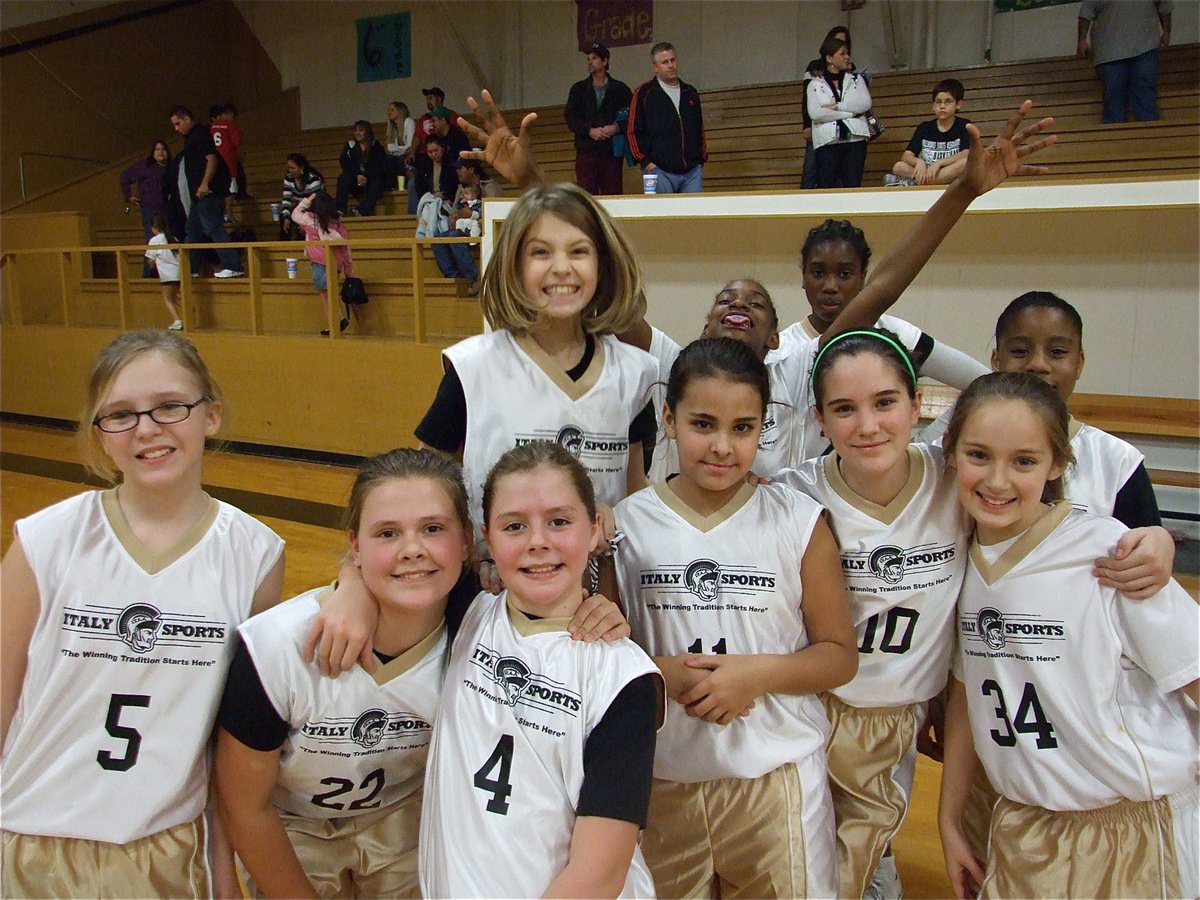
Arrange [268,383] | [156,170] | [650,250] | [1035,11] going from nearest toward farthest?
1. [650,250]
2. [268,383]
3. [1035,11]
4. [156,170]

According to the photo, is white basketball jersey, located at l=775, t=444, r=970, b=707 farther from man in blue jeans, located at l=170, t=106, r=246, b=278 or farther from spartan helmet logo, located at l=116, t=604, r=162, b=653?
man in blue jeans, located at l=170, t=106, r=246, b=278

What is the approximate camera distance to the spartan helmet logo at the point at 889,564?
1.93 meters

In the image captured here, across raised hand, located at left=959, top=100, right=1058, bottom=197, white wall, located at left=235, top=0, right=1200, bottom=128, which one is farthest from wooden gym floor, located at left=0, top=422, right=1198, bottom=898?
white wall, located at left=235, top=0, right=1200, bottom=128

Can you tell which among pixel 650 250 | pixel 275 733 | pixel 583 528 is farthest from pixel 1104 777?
pixel 650 250

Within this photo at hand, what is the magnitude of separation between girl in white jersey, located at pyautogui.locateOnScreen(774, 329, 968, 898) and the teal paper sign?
1338 centimetres

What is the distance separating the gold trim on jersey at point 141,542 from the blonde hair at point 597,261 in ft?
2.66

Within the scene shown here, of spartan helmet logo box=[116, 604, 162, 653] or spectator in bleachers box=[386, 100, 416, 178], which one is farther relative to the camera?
spectator in bleachers box=[386, 100, 416, 178]

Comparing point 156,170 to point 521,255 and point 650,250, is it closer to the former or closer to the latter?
point 650,250

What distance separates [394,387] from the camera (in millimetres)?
7613

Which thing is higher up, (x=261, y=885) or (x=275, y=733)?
(x=275, y=733)

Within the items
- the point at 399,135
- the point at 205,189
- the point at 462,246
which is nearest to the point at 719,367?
the point at 462,246

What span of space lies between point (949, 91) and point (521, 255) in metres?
5.96

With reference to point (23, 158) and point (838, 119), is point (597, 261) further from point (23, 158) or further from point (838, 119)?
point (23, 158)

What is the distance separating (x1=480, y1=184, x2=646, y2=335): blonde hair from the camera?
2021 millimetres
